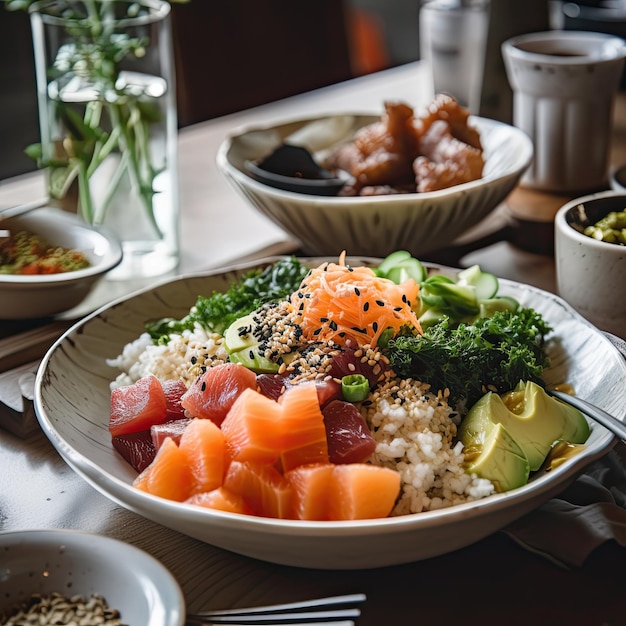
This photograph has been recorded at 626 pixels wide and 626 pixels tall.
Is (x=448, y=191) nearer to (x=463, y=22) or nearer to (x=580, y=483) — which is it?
(x=580, y=483)

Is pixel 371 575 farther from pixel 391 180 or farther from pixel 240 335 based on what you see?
pixel 391 180

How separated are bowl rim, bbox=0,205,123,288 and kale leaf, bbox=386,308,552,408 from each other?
0.71 meters

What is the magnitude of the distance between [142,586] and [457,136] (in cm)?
148

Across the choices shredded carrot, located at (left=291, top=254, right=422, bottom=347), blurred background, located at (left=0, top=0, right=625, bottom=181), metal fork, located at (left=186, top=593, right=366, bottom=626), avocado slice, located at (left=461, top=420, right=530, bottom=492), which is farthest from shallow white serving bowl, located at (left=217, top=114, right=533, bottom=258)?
blurred background, located at (left=0, top=0, right=625, bottom=181)

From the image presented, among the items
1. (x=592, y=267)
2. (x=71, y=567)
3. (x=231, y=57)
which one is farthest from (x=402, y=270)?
(x=231, y=57)

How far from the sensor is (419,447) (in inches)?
48.0

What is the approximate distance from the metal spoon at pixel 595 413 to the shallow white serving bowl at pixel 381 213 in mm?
629

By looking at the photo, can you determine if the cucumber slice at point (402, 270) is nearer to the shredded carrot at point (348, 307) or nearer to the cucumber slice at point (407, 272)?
the cucumber slice at point (407, 272)

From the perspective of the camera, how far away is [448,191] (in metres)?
1.91

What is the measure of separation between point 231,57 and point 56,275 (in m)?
2.93

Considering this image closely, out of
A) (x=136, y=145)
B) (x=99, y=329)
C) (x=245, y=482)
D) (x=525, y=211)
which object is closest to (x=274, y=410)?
(x=245, y=482)

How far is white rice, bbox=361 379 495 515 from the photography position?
1.18 metres

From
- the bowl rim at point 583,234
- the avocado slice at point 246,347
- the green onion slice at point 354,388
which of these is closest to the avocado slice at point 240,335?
the avocado slice at point 246,347

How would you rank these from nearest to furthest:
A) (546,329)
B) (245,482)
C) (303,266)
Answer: (245,482) → (546,329) → (303,266)
